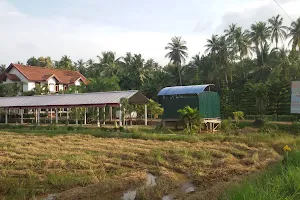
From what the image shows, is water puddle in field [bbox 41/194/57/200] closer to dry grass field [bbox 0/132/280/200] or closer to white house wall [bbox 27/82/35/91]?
dry grass field [bbox 0/132/280/200]

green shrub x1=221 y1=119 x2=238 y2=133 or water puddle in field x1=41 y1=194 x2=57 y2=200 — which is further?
green shrub x1=221 y1=119 x2=238 y2=133

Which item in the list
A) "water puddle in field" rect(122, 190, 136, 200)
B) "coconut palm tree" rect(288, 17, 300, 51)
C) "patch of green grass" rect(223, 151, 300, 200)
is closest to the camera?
"patch of green grass" rect(223, 151, 300, 200)

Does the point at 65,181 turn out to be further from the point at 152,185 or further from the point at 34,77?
the point at 34,77

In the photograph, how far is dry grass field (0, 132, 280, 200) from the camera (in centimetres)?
665

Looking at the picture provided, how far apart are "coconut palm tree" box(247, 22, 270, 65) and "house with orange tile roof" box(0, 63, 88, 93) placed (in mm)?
19394

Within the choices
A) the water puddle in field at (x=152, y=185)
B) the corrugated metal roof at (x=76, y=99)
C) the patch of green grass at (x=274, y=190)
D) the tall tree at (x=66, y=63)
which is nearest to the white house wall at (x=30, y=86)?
the corrugated metal roof at (x=76, y=99)

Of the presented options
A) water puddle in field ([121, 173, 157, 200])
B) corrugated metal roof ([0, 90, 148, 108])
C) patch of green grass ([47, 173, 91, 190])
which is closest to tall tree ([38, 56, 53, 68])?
corrugated metal roof ([0, 90, 148, 108])

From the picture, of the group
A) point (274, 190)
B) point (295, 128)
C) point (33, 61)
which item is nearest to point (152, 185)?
point (274, 190)

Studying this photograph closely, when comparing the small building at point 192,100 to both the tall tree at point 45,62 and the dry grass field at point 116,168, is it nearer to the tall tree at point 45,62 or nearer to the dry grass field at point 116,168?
the dry grass field at point 116,168

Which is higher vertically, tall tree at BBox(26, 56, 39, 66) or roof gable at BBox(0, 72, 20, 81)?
tall tree at BBox(26, 56, 39, 66)

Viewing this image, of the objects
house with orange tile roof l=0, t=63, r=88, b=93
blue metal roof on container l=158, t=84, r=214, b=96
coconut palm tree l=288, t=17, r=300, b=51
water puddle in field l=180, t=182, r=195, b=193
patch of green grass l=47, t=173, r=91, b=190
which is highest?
coconut palm tree l=288, t=17, r=300, b=51

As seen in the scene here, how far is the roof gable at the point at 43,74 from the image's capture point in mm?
34669

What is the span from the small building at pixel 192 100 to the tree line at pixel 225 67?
491 centimetres

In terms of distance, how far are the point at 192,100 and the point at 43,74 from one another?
21176mm
